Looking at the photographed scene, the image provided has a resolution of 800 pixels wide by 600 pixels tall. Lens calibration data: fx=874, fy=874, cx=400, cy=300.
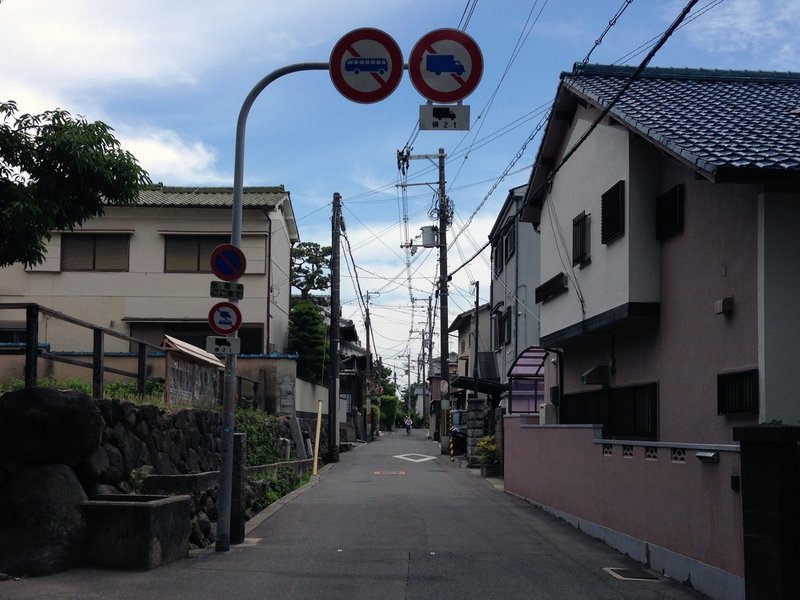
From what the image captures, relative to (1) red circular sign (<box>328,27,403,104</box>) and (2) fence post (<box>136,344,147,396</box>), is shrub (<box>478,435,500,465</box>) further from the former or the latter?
(1) red circular sign (<box>328,27,403,104</box>)

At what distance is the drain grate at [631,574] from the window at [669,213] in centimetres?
478

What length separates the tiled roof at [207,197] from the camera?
30359 mm

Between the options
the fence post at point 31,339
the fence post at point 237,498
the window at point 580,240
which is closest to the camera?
the fence post at point 31,339

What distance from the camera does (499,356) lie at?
37562 mm

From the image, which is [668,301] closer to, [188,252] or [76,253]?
[188,252]

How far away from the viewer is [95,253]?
30688 mm

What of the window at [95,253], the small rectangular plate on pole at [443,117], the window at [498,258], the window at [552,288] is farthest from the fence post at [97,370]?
the window at [498,258]

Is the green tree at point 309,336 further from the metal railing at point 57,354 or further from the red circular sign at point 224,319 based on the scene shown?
the red circular sign at point 224,319

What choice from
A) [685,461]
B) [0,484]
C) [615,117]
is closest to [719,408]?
[685,461]

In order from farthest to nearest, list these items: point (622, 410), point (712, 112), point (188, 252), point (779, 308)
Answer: point (188, 252) < point (622, 410) < point (712, 112) < point (779, 308)

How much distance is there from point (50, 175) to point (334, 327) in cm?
2168

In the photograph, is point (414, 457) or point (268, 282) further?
point (414, 457)

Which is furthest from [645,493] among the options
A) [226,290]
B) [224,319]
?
[226,290]

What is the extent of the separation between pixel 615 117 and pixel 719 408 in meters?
4.74
